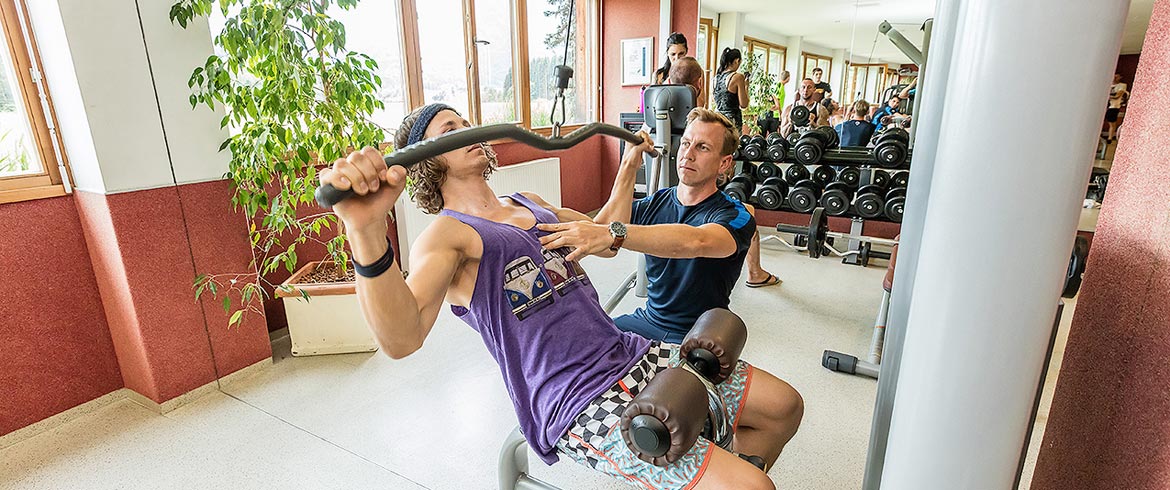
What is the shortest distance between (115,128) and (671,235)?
2032mm

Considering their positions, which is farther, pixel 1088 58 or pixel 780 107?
pixel 780 107

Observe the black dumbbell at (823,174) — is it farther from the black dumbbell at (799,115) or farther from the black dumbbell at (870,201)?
the black dumbbell at (799,115)

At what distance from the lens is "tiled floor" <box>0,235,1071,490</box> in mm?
1909

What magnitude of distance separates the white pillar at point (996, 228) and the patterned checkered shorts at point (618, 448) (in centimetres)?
64

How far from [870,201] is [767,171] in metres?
0.74

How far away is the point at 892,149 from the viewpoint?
3.25 m

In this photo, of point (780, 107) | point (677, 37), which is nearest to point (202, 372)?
point (677, 37)

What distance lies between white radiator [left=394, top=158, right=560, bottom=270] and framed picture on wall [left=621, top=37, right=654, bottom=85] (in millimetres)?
1182

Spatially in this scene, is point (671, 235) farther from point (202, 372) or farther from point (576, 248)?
point (202, 372)

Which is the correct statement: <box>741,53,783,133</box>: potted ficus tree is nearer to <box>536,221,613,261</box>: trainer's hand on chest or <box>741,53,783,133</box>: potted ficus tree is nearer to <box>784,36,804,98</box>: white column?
<box>784,36,804,98</box>: white column

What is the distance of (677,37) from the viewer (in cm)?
388

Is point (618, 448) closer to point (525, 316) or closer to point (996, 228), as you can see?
A: point (525, 316)

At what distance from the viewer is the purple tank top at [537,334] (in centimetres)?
125

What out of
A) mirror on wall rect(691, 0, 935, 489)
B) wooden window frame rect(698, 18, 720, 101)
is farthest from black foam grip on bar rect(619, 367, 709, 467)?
wooden window frame rect(698, 18, 720, 101)
